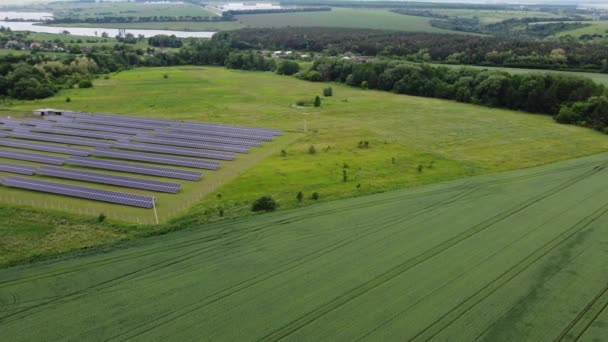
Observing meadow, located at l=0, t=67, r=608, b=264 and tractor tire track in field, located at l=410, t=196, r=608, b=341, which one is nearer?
tractor tire track in field, located at l=410, t=196, r=608, b=341

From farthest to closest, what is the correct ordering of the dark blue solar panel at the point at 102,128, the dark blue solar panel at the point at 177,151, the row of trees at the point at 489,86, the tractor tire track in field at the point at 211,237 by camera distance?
the row of trees at the point at 489,86, the dark blue solar panel at the point at 102,128, the dark blue solar panel at the point at 177,151, the tractor tire track in field at the point at 211,237

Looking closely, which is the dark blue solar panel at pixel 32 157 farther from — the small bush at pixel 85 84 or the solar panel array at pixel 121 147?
the small bush at pixel 85 84

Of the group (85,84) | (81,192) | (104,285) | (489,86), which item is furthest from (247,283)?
(85,84)

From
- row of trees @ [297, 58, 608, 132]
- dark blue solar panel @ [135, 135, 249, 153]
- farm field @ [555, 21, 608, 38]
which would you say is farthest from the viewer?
farm field @ [555, 21, 608, 38]

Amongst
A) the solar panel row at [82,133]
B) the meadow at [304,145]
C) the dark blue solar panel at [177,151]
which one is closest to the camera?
the meadow at [304,145]

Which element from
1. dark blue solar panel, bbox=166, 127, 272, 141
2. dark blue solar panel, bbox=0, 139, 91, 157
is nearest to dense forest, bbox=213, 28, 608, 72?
dark blue solar panel, bbox=166, 127, 272, 141

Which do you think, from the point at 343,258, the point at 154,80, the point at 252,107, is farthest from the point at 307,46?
the point at 343,258

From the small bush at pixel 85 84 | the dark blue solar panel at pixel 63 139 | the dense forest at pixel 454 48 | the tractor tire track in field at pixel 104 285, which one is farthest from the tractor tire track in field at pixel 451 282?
the small bush at pixel 85 84

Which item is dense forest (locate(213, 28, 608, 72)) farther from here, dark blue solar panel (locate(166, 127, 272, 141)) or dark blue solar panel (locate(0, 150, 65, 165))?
dark blue solar panel (locate(0, 150, 65, 165))
